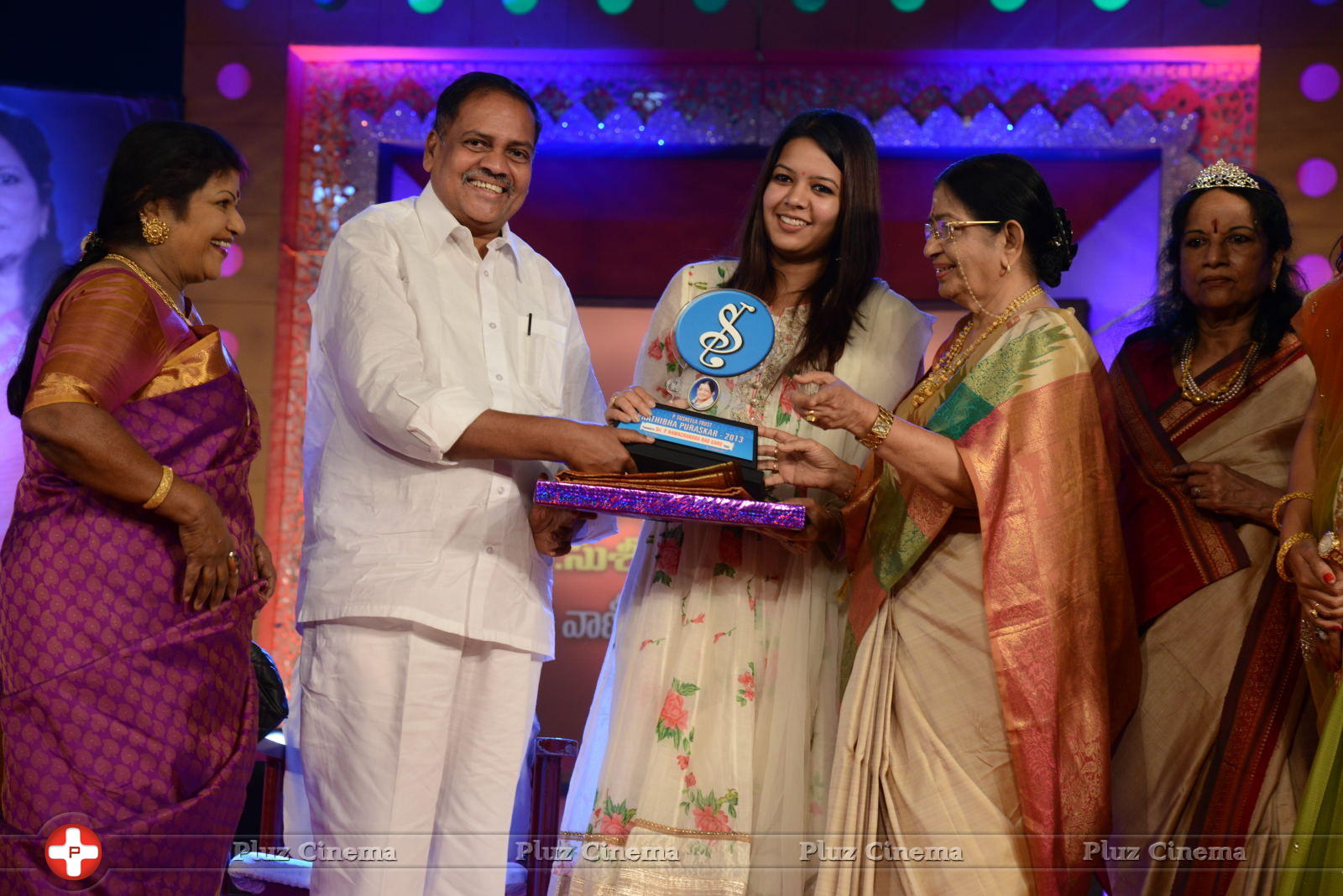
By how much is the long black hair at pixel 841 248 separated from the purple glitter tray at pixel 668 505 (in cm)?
58

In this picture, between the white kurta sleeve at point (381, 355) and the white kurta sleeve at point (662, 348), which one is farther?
the white kurta sleeve at point (662, 348)

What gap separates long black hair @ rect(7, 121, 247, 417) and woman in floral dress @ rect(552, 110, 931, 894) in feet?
3.43

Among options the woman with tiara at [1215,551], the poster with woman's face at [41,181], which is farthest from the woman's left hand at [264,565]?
the poster with woman's face at [41,181]

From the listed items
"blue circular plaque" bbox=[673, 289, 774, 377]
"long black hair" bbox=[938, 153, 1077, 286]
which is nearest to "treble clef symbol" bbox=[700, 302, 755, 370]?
"blue circular plaque" bbox=[673, 289, 774, 377]

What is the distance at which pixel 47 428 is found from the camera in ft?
7.75

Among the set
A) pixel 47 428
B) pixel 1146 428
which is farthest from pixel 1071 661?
pixel 47 428

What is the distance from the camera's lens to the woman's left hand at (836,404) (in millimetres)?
2672

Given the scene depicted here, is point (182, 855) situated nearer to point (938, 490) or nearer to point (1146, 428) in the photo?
point (938, 490)

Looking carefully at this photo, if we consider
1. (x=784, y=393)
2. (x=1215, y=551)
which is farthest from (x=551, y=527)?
(x=1215, y=551)

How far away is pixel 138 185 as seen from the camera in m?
2.67

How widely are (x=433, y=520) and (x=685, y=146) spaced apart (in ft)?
10.6

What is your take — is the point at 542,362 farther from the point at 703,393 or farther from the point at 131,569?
the point at 131,569

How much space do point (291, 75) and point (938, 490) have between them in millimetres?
4085

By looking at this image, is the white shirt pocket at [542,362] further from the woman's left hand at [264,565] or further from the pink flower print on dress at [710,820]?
the pink flower print on dress at [710,820]
